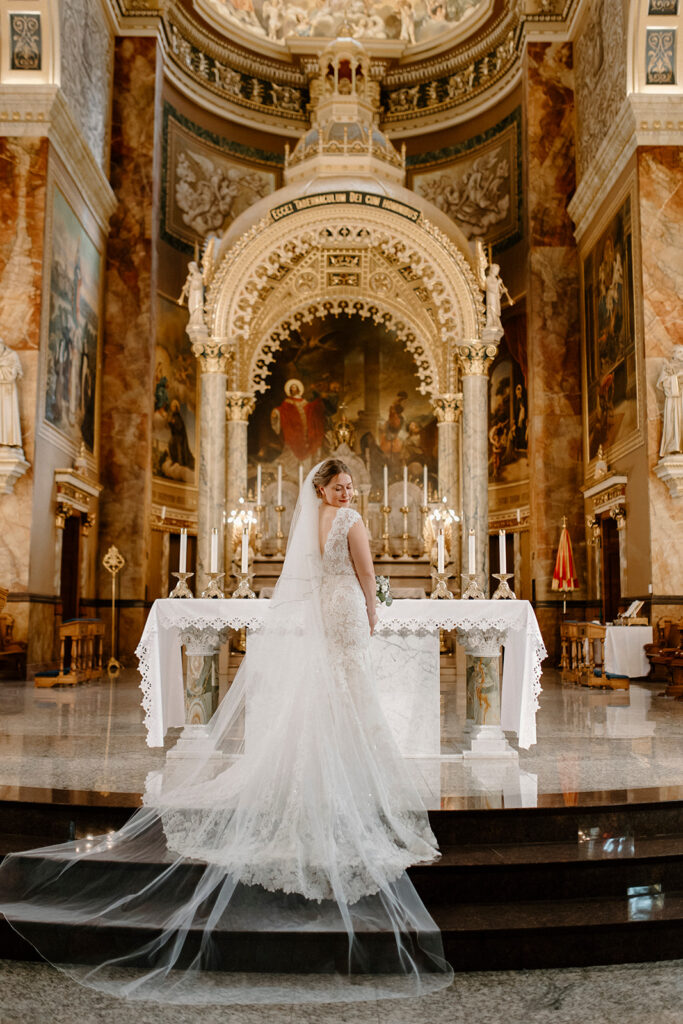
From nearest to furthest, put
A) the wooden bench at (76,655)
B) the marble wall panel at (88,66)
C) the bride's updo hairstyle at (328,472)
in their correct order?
the bride's updo hairstyle at (328,472) → the wooden bench at (76,655) → the marble wall panel at (88,66)

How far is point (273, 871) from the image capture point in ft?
12.1

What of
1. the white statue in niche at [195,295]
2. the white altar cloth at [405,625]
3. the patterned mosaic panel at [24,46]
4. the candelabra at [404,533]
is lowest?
the white altar cloth at [405,625]

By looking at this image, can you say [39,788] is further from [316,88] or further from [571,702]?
[316,88]

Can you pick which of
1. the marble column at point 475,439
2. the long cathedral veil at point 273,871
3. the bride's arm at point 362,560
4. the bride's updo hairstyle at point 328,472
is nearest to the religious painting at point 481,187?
the marble column at point 475,439

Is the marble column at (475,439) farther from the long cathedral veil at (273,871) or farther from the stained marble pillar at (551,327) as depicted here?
the long cathedral veil at (273,871)

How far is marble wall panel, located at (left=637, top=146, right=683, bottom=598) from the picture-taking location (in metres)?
12.5

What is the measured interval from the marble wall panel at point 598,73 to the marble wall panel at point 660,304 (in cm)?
150

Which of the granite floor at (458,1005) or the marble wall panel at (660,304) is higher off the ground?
the marble wall panel at (660,304)

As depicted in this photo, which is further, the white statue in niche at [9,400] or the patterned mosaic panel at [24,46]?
the patterned mosaic panel at [24,46]

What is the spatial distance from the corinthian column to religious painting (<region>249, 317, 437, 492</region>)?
4.57 meters

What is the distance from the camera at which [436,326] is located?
1411cm

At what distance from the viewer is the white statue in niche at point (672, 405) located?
12.2m

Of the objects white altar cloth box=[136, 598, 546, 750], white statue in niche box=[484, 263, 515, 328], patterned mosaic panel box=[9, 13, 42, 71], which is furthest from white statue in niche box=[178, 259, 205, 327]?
white altar cloth box=[136, 598, 546, 750]

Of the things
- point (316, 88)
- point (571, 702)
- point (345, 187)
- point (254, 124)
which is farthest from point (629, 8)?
point (571, 702)
